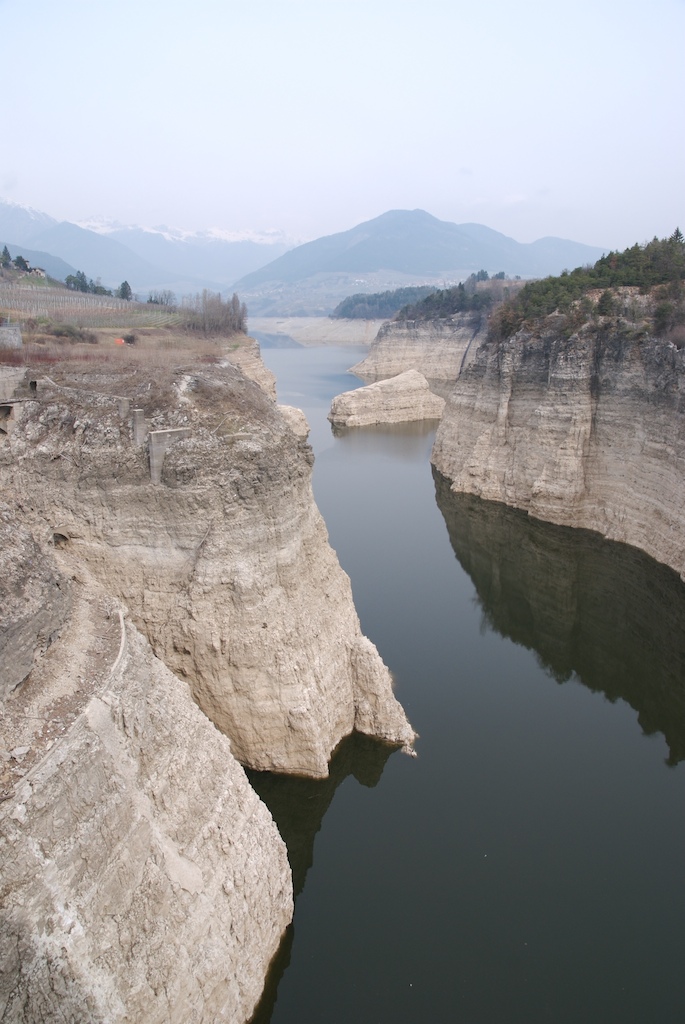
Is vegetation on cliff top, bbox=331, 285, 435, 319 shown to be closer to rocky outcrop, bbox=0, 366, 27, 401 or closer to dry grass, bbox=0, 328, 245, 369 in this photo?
dry grass, bbox=0, 328, 245, 369

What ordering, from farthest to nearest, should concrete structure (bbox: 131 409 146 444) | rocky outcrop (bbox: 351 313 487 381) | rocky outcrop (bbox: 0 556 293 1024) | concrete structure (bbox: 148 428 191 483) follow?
1. rocky outcrop (bbox: 351 313 487 381)
2. concrete structure (bbox: 131 409 146 444)
3. concrete structure (bbox: 148 428 191 483)
4. rocky outcrop (bbox: 0 556 293 1024)

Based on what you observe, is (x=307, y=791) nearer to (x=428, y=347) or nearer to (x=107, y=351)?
(x=107, y=351)

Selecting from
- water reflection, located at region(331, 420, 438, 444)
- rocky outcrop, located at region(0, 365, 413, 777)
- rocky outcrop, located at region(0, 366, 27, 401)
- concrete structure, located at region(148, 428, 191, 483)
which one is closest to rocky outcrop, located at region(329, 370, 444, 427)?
water reflection, located at region(331, 420, 438, 444)

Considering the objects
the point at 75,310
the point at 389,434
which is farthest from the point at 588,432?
the point at 75,310

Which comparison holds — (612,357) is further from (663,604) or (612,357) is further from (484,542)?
(663,604)

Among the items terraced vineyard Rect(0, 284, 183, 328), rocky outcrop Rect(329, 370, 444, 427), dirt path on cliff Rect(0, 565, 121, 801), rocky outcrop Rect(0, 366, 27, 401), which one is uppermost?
terraced vineyard Rect(0, 284, 183, 328)

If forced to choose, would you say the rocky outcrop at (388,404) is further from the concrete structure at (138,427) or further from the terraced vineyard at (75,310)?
the concrete structure at (138,427)

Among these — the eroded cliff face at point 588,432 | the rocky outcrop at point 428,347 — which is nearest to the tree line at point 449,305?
the rocky outcrop at point 428,347

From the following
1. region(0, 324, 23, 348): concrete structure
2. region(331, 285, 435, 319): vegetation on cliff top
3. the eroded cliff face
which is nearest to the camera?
region(0, 324, 23, 348): concrete structure
